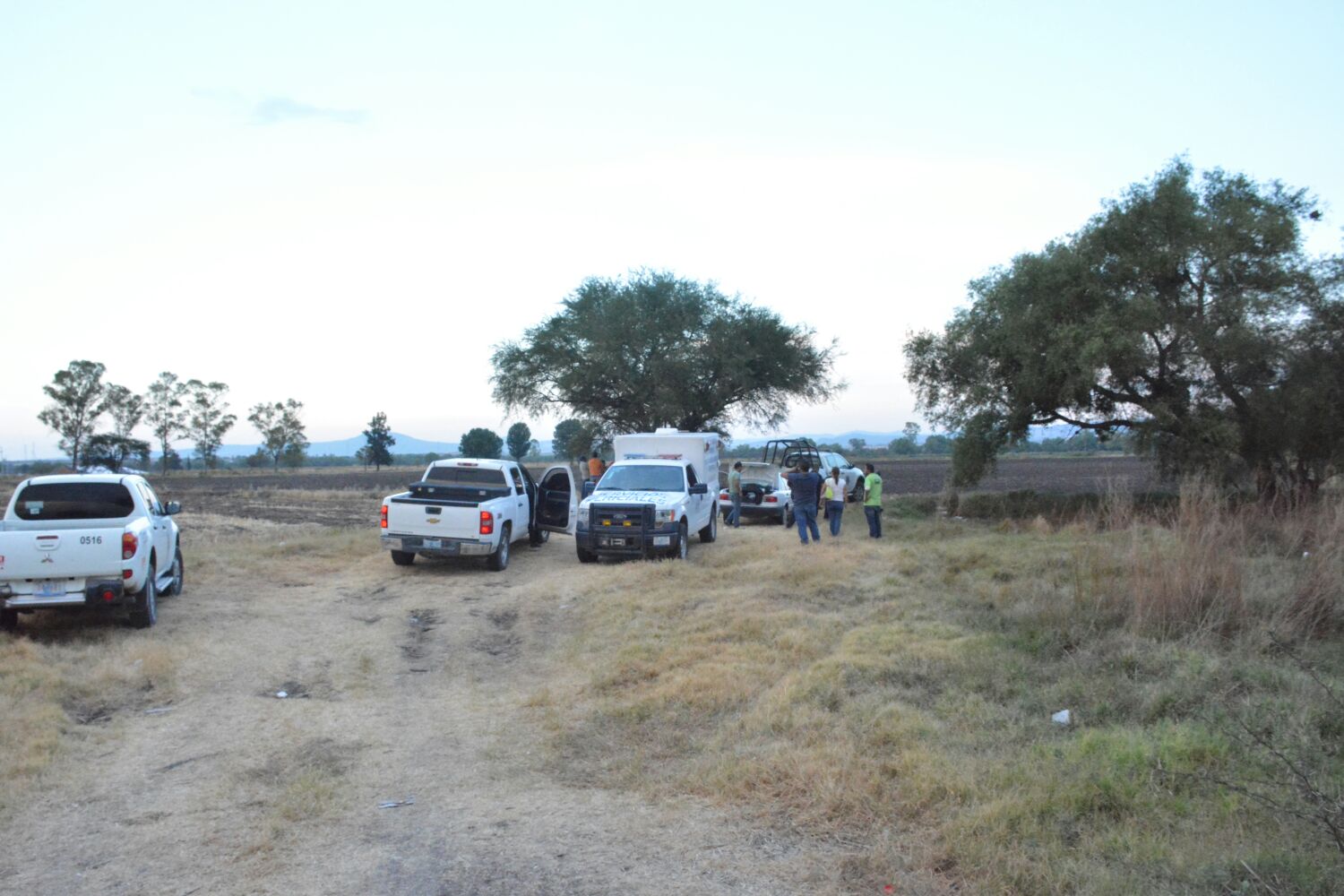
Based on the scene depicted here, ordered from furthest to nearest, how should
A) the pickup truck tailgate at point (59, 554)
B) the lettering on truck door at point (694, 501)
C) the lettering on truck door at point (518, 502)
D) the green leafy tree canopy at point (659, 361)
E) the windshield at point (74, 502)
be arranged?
the green leafy tree canopy at point (659, 361) → the lettering on truck door at point (694, 501) → the lettering on truck door at point (518, 502) → the windshield at point (74, 502) → the pickup truck tailgate at point (59, 554)

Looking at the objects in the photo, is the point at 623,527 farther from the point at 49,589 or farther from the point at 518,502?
the point at 49,589

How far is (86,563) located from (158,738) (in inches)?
157

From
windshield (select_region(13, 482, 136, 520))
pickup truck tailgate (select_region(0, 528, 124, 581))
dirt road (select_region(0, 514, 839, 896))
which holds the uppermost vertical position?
windshield (select_region(13, 482, 136, 520))

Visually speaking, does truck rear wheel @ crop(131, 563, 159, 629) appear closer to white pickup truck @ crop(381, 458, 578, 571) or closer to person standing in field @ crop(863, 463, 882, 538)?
white pickup truck @ crop(381, 458, 578, 571)

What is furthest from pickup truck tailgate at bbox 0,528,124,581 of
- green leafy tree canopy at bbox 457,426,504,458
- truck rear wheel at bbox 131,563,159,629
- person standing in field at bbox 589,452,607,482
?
green leafy tree canopy at bbox 457,426,504,458

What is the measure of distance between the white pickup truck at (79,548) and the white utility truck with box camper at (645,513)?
7.06 m

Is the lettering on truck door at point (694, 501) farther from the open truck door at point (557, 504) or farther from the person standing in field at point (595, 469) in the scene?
the person standing in field at point (595, 469)

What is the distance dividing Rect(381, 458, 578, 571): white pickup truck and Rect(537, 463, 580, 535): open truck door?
0.02 meters

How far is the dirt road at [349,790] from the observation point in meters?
5.41

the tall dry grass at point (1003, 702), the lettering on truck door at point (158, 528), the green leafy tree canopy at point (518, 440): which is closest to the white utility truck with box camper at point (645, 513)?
the tall dry grass at point (1003, 702)

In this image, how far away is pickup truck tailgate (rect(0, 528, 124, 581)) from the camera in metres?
11.1

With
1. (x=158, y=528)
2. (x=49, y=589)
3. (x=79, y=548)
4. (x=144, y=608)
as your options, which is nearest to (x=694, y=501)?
(x=158, y=528)

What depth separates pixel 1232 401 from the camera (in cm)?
2383

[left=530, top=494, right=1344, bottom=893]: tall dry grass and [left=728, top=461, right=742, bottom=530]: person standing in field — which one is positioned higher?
[left=728, top=461, right=742, bottom=530]: person standing in field
